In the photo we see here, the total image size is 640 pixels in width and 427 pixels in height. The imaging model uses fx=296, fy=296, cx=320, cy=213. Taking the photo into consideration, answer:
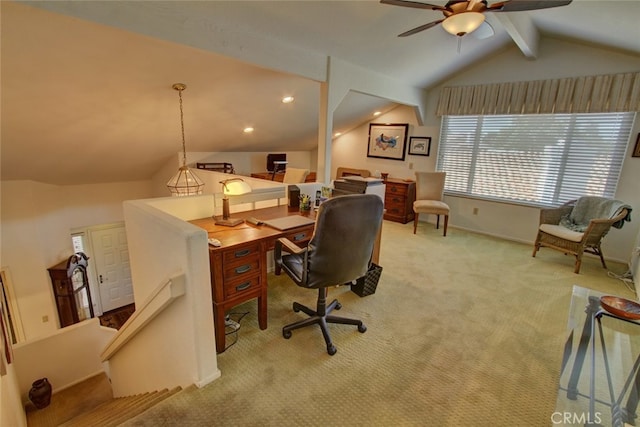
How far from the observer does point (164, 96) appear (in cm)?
295

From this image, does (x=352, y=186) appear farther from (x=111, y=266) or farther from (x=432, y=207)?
(x=111, y=266)

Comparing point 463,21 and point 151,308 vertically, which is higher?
point 463,21

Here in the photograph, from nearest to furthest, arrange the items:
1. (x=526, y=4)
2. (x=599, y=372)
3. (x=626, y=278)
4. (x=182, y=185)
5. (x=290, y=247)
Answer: (x=599, y=372) → (x=526, y=4) → (x=290, y=247) → (x=626, y=278) → (x=182, y=185)

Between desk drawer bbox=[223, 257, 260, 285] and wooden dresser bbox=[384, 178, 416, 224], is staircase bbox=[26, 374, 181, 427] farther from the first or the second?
wooden dresser bbox=[384, 178, 416, 224]

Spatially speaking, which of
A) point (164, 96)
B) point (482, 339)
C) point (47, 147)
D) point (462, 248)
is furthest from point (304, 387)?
point (47, 147)

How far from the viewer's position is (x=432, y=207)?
4539 millimetres

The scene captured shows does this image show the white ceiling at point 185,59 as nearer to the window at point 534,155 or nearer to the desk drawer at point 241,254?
the window at point 534,155

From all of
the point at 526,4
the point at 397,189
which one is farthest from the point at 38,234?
the point at 526,4

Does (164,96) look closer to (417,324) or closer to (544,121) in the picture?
(417,324)

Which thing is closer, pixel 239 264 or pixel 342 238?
pixel 342 238

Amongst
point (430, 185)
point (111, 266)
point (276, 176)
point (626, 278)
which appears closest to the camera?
point (626, 278)

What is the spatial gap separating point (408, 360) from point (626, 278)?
315 centimetres

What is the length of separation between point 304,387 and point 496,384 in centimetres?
116

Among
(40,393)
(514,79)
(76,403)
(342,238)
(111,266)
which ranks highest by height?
(514,79)
